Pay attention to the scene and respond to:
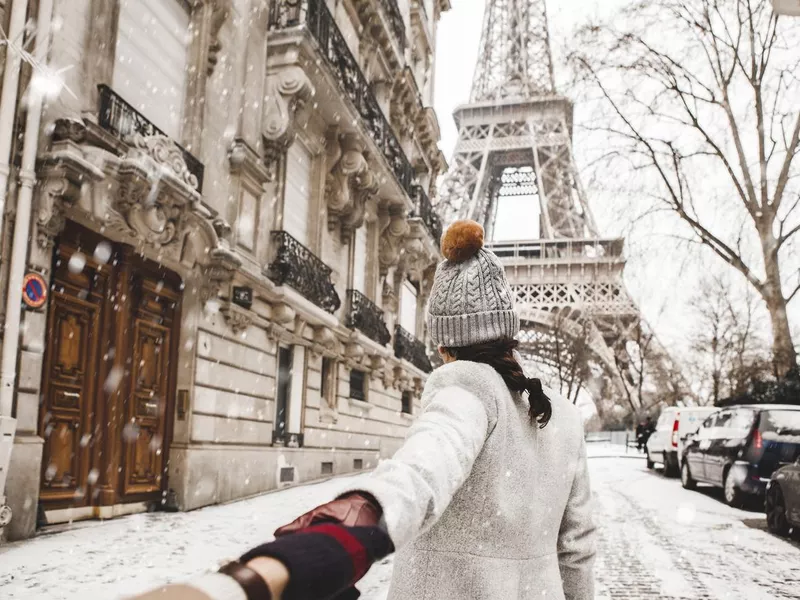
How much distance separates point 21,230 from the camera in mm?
6734

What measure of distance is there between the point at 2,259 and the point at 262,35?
7.61 m

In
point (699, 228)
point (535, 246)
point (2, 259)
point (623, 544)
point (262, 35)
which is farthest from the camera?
point (535, 246)

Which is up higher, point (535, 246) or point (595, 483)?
point (535, 246)

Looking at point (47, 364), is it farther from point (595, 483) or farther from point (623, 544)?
point (595, 483)

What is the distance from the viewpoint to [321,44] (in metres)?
13.7

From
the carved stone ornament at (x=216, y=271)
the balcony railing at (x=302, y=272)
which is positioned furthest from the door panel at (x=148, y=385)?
the balcony railing at (x=302, y=272)

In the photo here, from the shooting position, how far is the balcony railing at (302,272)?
1274cm

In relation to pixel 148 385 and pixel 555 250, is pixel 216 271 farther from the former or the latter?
pixel 555 250

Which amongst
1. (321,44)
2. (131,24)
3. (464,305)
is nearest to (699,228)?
(321,44)

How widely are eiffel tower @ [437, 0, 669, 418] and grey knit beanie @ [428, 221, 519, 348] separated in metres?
37.7

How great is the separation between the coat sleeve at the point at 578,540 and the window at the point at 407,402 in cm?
2324

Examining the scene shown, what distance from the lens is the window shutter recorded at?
713 inches

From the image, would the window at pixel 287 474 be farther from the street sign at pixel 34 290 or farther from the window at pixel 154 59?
the street sign at pixel 34 290

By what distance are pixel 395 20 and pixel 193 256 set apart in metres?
13.4
